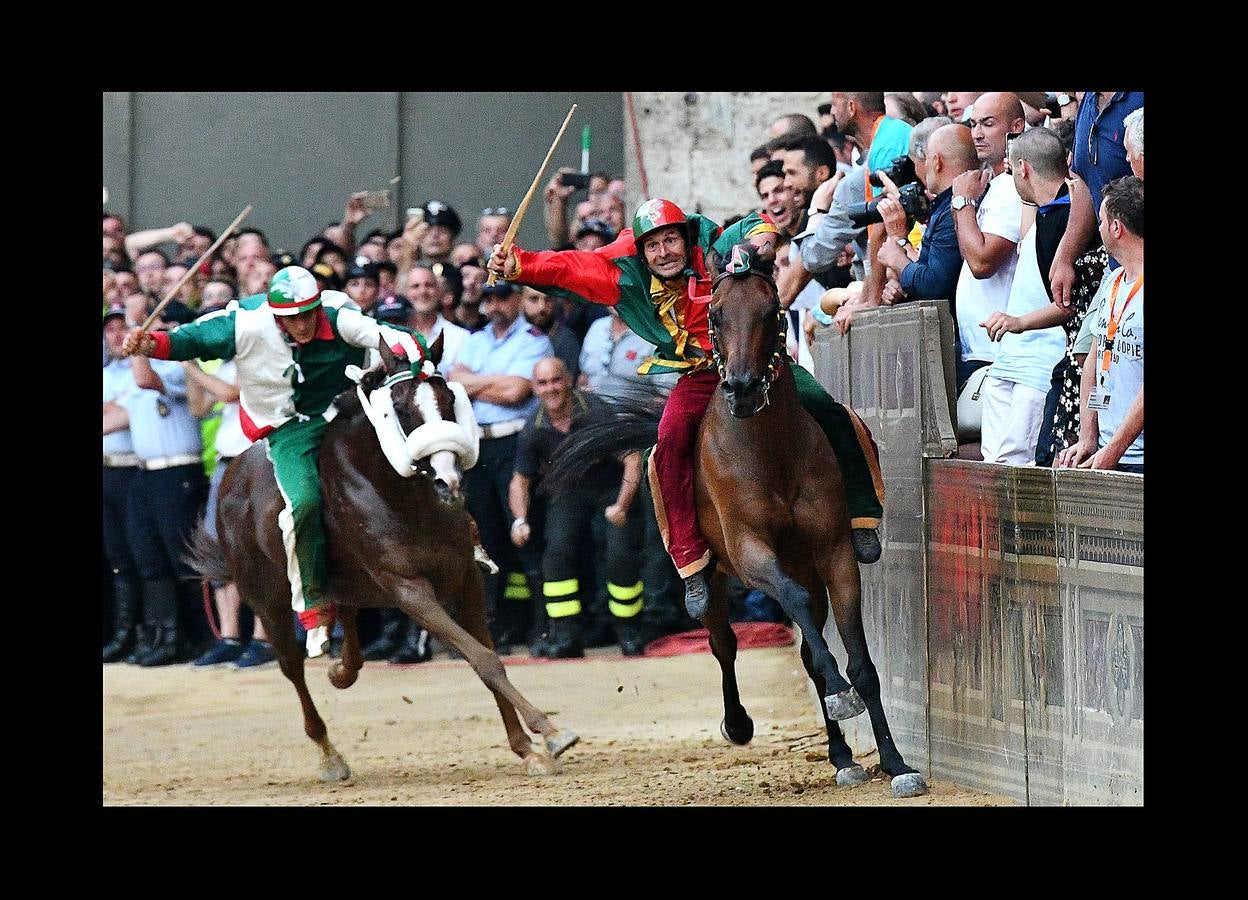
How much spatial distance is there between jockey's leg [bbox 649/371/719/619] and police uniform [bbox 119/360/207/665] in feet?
22.6

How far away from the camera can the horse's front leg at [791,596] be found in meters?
6.62

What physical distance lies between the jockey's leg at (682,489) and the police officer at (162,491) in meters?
6.91

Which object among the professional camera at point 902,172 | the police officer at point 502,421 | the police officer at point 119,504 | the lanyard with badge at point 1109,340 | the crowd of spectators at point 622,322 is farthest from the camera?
the police officer at point 119,504

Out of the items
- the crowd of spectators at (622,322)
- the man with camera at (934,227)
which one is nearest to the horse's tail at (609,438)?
the crowd of spectators at (622,322)

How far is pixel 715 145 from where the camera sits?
16141 millimetres

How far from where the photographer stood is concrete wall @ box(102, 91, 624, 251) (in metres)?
17.8

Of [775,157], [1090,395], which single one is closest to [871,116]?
[775,157]

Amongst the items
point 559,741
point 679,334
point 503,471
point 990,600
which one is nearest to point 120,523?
point 503,471

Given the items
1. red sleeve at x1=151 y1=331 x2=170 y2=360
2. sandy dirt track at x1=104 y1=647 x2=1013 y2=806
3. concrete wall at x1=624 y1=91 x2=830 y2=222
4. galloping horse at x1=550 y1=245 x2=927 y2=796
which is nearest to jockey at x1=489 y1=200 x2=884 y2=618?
galloping horse at x1=550 y1=245 x2=927 y2=796

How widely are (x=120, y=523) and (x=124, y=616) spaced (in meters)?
0.74

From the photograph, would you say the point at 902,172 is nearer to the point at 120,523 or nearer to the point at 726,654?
the point at 726,654

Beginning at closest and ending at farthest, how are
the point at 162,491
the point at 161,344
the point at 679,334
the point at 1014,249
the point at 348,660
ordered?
1. the point at 679,334
2. the point at 1014,249
3. the point at 161,344
4. the point at 348,660
5. the point at 162,491

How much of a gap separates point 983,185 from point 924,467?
1.44 metres

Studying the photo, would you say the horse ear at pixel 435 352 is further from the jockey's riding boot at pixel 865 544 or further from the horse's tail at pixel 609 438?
the jockey's riding boot at pixel 865 544
